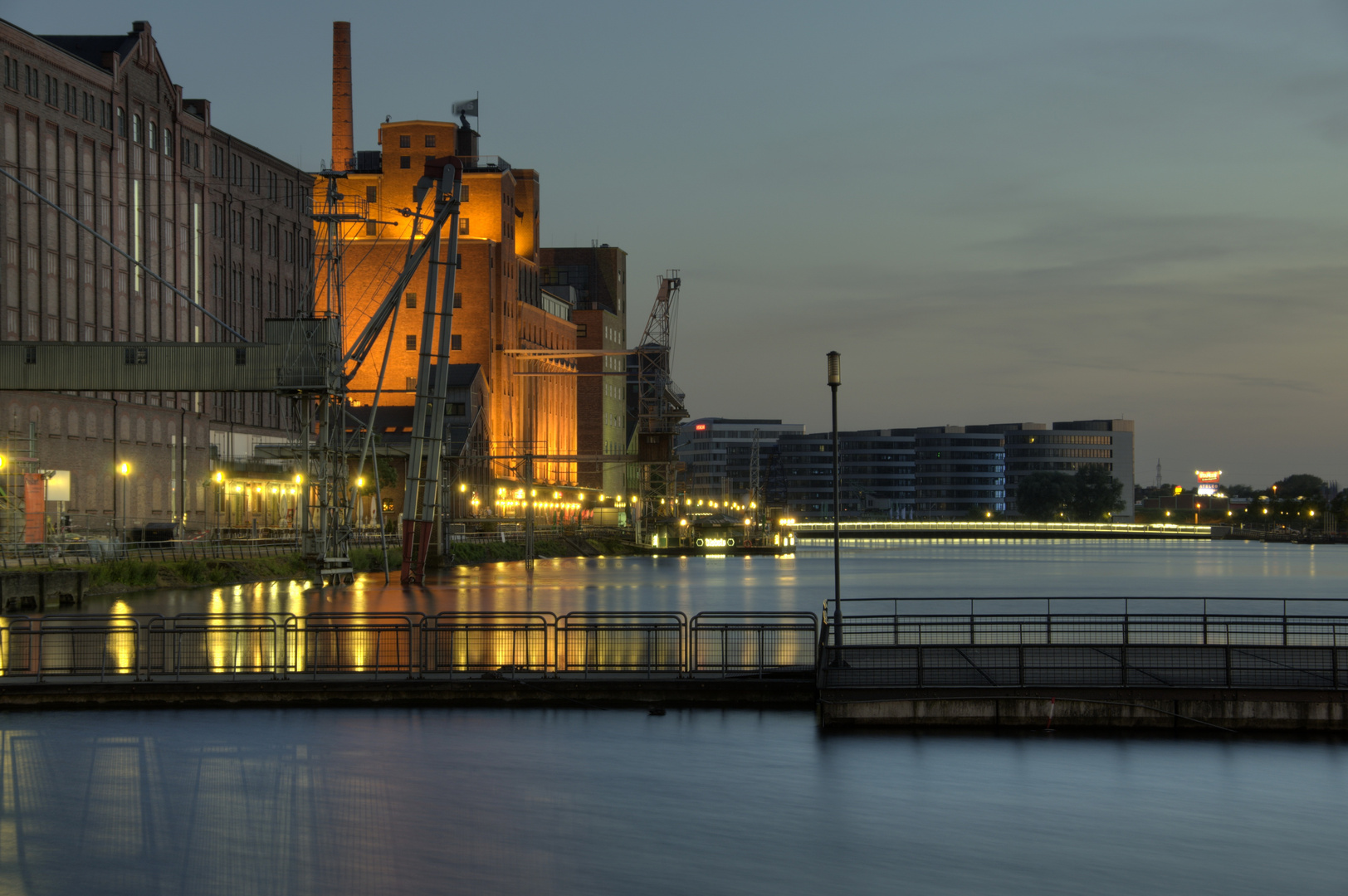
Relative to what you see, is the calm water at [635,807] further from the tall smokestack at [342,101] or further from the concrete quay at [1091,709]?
the tall smokestack at [342,101]

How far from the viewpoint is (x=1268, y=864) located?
67.7ft

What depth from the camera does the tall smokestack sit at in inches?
6073

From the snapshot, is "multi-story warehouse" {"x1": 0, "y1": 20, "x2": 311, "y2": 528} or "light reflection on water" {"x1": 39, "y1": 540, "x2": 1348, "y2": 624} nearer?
"light reflection on water" {"x1": 39, "y1": 540, "x2": 1348, "y2": 624}

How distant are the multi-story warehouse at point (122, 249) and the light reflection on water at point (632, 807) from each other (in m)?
70.6

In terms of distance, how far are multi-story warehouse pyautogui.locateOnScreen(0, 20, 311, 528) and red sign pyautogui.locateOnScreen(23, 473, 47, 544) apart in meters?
13.6

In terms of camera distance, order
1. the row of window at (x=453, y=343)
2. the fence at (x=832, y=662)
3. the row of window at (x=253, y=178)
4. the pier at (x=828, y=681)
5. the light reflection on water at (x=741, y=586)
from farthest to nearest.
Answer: the row of window at (x=453, y=343), the row of window at (x=253, y=178), the light reflection on water at (x=741, y=586), the fence at (x=832, y=662), the pier at (x=828, y=681)

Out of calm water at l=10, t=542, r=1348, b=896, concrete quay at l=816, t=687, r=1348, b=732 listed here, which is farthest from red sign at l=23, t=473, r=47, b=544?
concrete quay at l=816, t=687, r=1348, b=732

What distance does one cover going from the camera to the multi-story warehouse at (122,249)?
9831 centimetres

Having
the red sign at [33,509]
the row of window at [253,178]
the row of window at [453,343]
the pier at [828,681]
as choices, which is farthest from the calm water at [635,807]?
the row of window at [453,343]

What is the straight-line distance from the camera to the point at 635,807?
22.7m

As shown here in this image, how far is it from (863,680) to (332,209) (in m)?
59.7

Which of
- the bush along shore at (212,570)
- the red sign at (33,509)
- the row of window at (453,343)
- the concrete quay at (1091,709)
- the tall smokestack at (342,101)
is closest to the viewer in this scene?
the concrete quay at (1091,709)

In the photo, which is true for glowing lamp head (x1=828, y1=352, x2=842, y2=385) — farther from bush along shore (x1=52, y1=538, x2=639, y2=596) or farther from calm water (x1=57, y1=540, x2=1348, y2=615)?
bush along shore (x1=52, y1=538, x2=639, y2=596)

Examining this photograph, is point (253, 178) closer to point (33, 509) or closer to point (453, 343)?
point (453, 343)
